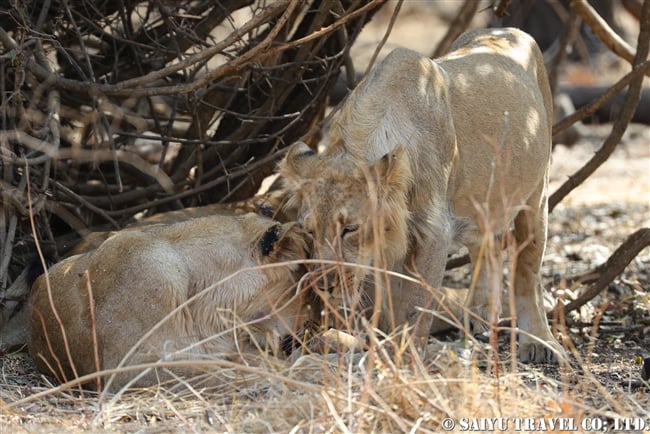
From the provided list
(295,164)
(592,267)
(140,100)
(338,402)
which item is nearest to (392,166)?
(295,164)

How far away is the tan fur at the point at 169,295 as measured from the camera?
177 inches

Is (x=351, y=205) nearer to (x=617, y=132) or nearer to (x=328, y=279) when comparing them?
(x=328, y=279)

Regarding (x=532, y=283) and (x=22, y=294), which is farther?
(x=532, y=283)

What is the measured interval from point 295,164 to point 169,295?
2.62 feet

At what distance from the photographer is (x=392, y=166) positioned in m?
4.49

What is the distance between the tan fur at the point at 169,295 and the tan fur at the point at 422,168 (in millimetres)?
325

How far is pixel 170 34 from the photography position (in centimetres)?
617

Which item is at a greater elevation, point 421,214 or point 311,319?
point 421,214

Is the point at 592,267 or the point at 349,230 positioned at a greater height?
the point at 349,230

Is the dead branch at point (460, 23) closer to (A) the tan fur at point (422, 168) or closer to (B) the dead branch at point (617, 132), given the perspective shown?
(B) the dead branch at point (617, 132)

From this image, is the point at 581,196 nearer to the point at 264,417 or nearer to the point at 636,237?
the point at 636,237

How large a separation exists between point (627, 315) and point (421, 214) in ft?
7.38

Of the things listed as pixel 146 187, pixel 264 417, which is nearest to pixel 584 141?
pixel 146 187

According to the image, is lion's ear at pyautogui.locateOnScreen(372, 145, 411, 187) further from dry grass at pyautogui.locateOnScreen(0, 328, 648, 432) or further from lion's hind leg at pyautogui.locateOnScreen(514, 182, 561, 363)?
lion's hind leg at pyautogui.locateOnScreen(514, 182, 561, 363)
